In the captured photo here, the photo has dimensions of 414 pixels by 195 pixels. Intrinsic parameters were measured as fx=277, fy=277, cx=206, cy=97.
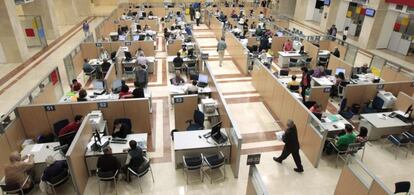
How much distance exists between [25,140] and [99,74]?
18.0 feet

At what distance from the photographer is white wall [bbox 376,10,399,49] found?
16.7 m

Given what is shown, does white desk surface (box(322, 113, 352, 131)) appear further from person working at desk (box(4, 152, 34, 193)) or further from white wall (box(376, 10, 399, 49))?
white wall (box(376, 10, 399, 49))

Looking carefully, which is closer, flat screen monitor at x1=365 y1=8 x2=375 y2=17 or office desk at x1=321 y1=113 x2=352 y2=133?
office desk at x1=321 y1=113 x2=352 y2=133

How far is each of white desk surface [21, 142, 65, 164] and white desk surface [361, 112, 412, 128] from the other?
8816mm

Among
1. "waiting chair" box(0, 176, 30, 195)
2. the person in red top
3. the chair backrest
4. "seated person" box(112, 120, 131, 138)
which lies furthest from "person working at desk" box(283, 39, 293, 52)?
"waiting chair" box(0, 176, 30, 195)

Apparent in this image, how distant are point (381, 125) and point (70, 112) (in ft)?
30.3

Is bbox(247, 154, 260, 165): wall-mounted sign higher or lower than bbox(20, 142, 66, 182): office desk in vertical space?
higher

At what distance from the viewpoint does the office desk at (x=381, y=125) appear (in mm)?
8422

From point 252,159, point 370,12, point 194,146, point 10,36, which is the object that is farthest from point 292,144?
point 10,36

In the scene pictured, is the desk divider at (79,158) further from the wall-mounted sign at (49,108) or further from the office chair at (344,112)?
the office chair at (344,112)

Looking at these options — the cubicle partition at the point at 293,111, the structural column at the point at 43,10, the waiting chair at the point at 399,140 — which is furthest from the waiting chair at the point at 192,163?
the structural column at the point at 43,10

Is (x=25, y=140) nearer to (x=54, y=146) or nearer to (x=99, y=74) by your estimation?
(x=54, y=146)

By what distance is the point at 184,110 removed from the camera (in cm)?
879

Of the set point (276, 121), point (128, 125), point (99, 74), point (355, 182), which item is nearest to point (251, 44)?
point (276, 121)
